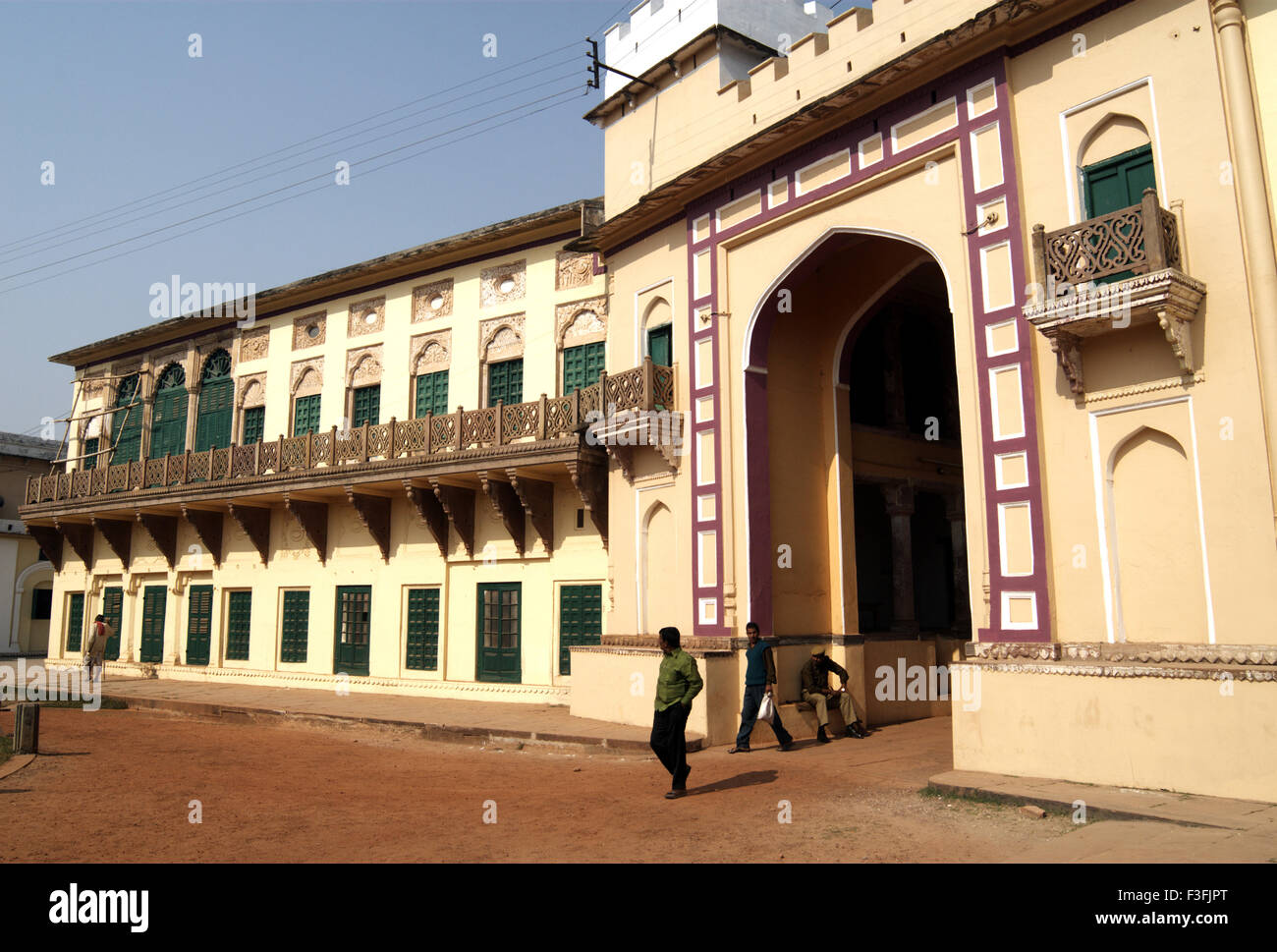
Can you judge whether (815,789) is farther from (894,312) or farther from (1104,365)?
(894,312)

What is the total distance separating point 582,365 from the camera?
699 inches

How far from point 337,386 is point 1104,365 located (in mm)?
16687

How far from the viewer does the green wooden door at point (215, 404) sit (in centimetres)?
2403

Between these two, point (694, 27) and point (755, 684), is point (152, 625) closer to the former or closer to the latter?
point (755, 684)

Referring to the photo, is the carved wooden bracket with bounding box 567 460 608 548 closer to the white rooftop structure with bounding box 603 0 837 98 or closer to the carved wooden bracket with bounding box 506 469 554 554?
the carved wooden bracket with bounding box 506 469 554 554

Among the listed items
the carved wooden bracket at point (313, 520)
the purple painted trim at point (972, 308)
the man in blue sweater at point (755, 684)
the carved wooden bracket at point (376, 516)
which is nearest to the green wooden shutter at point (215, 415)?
the carved wooden bracket at point (313, 520)

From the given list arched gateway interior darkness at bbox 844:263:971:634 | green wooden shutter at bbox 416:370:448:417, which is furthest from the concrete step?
green wooden shutter at bbox 416:370:448:417

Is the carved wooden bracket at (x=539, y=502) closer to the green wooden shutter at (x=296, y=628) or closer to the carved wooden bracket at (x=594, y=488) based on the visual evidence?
the carved wooden bracket at (x=594, y=488)

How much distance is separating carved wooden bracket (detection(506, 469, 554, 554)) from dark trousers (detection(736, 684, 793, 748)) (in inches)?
254

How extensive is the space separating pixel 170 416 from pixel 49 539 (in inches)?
219

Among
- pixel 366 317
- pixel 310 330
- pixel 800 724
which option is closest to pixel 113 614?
pixel 310 330

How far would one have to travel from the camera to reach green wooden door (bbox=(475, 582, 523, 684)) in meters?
17.8

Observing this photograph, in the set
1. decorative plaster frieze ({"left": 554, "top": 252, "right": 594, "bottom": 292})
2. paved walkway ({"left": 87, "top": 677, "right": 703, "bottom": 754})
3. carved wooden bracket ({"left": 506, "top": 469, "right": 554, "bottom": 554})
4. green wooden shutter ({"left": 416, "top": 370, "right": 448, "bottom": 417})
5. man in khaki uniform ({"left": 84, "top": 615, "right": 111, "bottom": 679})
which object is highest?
decorative plaster frieze ({"left": 554, "top": 252, "right": 594, "bottom": 292})
